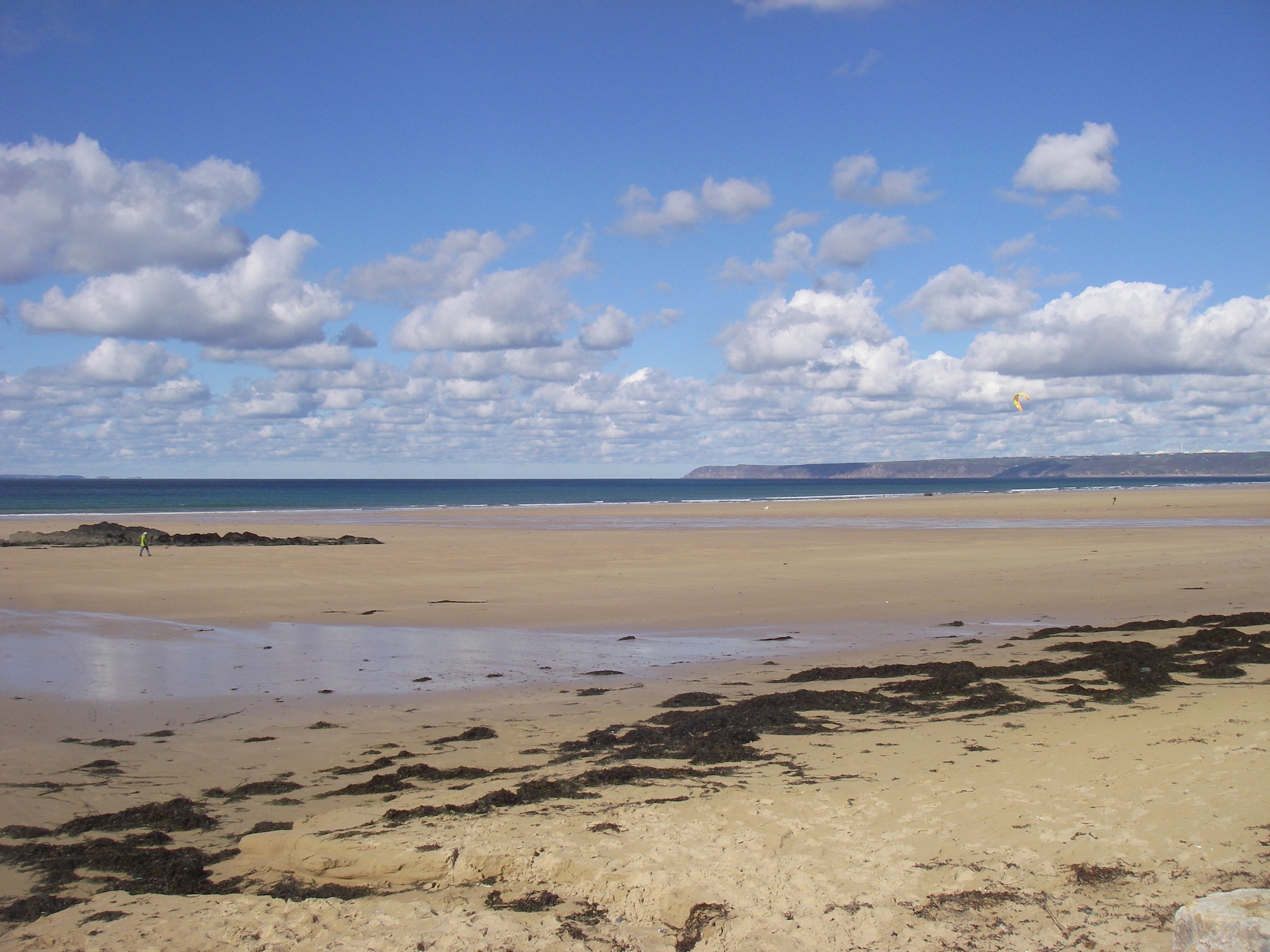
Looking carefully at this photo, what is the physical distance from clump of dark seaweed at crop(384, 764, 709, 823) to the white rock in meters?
3.28

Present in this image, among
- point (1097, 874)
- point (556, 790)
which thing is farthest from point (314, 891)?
point (1097, 874)

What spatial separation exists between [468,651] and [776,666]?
4219 mm

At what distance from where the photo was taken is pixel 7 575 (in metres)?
21.5

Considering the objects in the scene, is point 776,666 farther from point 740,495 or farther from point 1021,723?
point 740,495

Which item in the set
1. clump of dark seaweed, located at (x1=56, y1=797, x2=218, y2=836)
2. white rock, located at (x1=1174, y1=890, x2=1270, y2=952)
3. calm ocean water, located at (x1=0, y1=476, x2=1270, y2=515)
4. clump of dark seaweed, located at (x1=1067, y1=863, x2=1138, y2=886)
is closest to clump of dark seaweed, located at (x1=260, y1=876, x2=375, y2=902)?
clump of dark seaweed, located at (x1=56, y1=797, x2=218, y2=836)

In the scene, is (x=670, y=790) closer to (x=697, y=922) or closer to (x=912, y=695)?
(x=697, y=922)

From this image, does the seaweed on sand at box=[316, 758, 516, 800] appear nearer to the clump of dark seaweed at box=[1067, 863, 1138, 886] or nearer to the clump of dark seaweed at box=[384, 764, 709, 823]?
the clump of dark seaweed at box=[384, 764, 709, 823]

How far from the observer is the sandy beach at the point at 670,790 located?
4.42 meters

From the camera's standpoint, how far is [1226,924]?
10.8 feet

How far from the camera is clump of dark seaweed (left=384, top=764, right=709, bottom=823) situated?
5719 millimetres

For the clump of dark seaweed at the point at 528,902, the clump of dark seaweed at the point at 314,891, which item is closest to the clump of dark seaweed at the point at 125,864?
the clump of dark seaweed at the point at 314,891

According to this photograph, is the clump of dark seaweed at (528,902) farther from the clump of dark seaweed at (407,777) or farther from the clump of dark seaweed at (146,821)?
the clump of dark seaweed at (146,821)

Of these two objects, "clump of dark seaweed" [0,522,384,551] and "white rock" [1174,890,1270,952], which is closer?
"white rock" [1174,890,1270,952]

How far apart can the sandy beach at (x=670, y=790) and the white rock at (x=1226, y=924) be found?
66 centimetres
